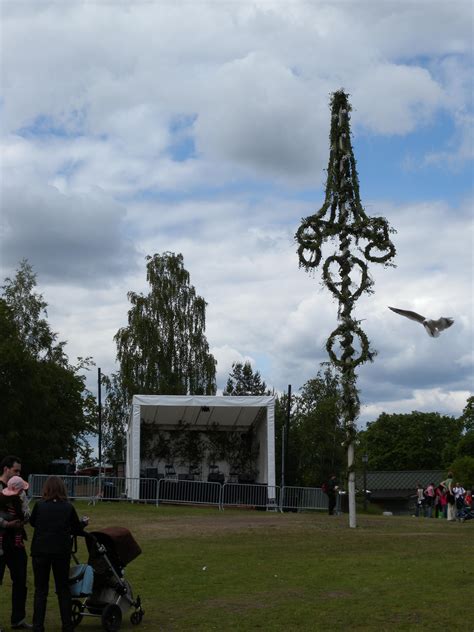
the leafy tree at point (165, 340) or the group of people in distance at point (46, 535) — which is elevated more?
the leafy tree at point (165, 340)

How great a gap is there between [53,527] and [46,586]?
61 centimetres

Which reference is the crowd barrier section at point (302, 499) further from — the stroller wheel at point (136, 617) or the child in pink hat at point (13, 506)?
the child in pink hat at point (13, 506)

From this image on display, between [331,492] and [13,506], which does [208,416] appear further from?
[13,506]

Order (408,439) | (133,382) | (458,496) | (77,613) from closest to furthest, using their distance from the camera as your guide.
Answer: (77,613) → (458,496) → (133,382) → (408,439)

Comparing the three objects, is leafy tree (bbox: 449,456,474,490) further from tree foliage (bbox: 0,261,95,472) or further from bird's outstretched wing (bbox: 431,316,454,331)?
bird's outstretched wing (bbox: 431,316,454,331)

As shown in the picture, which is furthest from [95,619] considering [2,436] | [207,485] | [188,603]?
[2,436]

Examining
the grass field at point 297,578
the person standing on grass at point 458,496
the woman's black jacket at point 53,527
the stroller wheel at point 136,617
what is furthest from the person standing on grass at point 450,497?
the woman's black jacket at point 53,527

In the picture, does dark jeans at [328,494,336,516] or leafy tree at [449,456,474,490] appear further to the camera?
leafy tree at [449,456,474,490]

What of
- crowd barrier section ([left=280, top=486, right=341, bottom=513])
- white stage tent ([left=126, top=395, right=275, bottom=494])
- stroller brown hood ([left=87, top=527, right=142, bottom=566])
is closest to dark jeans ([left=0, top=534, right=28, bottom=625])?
stroller brown hood ([left=87, top=527, right=142, bottom=566])

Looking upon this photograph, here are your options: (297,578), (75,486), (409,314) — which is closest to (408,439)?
(75,486)

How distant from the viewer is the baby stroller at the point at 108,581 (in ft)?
31.4

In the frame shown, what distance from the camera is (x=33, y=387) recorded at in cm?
4891

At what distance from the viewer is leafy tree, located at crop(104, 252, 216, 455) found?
2201 inches

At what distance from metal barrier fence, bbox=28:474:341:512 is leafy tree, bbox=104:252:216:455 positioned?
77.5 feet
